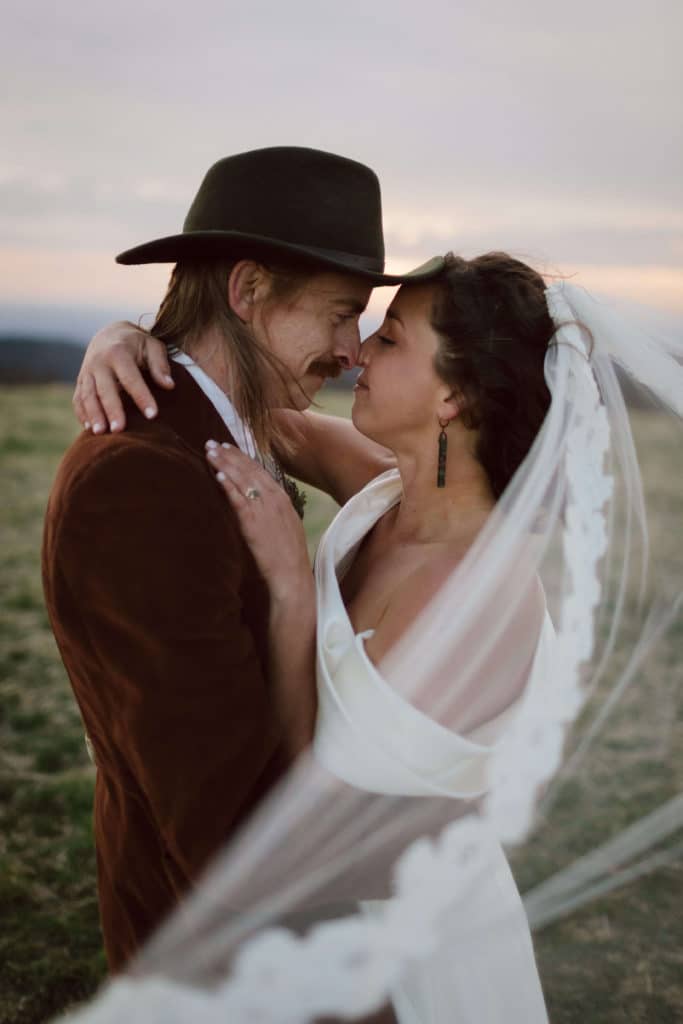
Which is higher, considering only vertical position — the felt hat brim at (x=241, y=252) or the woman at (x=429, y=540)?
the felt hat brim at (x=241, y=252)

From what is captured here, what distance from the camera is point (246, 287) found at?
2.14 meters

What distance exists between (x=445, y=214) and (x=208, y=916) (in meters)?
2.22

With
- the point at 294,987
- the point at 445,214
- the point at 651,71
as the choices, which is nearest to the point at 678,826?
the point at 294,987

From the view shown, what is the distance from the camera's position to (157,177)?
13.5ft

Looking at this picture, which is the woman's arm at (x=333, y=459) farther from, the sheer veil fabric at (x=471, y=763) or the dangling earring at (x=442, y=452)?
the sheer veil fabric at (x=471, y=763)

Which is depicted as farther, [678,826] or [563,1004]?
[563,1004]

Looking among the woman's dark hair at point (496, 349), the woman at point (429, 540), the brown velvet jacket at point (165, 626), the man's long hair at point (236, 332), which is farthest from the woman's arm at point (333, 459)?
the brown velvet jacket at point (165, 626)

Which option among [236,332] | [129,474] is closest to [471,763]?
[129,474]

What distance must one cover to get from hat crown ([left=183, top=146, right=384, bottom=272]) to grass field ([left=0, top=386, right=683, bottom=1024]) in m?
0.95

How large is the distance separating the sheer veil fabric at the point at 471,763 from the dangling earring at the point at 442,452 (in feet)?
1.05

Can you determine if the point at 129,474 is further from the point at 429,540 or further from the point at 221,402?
the point at 429,540

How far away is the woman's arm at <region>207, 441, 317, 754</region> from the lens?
2.00 meters

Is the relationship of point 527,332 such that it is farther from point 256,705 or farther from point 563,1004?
point 563,1004

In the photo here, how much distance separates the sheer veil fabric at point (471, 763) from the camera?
1688 millimetres
